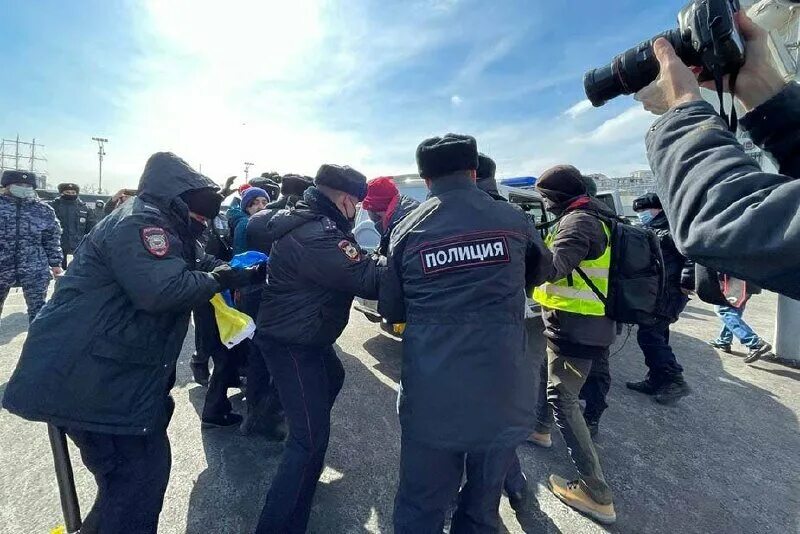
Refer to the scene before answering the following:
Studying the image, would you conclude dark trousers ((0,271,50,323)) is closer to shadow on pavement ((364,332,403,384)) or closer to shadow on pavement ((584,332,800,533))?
shadow on pavement ((364,332,403,384))

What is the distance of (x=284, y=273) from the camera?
6.81 feet

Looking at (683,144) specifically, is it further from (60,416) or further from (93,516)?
(93,516)

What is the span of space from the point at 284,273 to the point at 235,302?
1.92 metres

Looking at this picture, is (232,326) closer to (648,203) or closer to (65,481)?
(65,481)

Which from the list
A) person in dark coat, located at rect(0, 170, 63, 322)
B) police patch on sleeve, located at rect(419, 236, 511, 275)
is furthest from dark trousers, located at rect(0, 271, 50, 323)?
police patch on sleeve, located at rect(419, 236, 511, 275)

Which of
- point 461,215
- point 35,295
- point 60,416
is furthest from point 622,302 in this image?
point 35,295

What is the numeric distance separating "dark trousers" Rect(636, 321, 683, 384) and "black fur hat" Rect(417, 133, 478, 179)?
11.5ft

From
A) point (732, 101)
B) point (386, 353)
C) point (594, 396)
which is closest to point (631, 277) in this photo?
point (594, 396)

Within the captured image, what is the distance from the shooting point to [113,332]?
5.54ft

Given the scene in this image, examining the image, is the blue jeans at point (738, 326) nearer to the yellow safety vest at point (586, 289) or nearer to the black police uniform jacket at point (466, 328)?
the yellow safety vest at point (586, 289)

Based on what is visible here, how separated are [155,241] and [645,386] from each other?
15.9 ft

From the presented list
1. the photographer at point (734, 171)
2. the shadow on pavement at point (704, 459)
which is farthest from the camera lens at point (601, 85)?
Answer: the shadow on pavement at point (704, 459)

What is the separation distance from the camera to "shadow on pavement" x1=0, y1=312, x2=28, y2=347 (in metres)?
5.09

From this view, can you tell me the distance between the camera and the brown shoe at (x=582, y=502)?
2.32 metres
